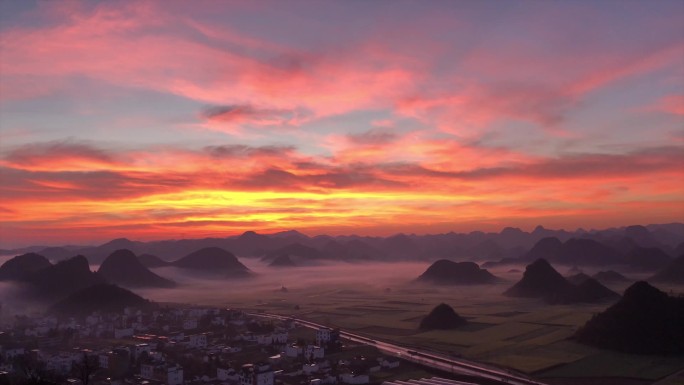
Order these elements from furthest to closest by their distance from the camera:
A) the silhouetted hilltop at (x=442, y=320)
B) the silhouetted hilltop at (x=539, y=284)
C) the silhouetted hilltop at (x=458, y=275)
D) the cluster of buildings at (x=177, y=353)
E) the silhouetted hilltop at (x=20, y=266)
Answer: the silhouetted hilltop at (x=458, y=275) → the silhouetted hilltop at (x=20, y=266) → the silhouetted hilltop at (x=539, y=284) → the silhouetted hilltop at (x=442, y=320) → the cluster of buildings at (x=177, y=353)

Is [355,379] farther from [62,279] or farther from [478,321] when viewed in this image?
[62,279]

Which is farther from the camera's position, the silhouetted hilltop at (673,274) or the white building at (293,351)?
the silhouetted hilltop at (673,274)

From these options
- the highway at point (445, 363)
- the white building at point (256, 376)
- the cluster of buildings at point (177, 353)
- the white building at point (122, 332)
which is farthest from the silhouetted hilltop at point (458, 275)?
the white building at point (256, 376)

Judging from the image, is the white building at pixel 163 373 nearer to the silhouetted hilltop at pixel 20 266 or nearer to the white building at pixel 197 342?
the white building at pixel 197 342

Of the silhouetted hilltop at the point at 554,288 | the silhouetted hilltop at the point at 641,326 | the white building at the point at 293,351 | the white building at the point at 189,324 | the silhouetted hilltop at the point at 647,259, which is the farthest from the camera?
the silhouetted hilltop at the point at 647,259

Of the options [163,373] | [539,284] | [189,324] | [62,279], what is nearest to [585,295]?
[539,284]

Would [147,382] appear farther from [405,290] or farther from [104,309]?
[405,290]
